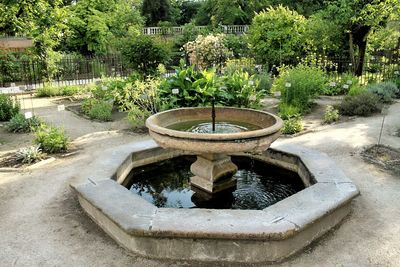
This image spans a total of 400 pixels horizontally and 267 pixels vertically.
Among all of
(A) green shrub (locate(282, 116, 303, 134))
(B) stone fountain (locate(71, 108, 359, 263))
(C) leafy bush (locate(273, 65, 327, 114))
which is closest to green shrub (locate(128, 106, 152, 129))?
(B) stone fountain (locate(71, 108, 359, 263))

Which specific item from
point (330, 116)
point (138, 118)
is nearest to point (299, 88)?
point (330, 116)

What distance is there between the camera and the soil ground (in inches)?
128

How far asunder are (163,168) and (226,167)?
1.34m

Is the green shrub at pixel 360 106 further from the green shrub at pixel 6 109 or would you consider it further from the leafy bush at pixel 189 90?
the green shrub at pixel 6 109

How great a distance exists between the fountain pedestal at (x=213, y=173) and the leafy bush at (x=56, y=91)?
8.40m

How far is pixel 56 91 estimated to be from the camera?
12.2 metres

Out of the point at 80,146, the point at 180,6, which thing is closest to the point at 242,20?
the point at 180,6

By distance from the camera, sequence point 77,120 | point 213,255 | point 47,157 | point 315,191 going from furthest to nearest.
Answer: point 77,120 → point 47,157 → point 315,191 → point 213,255

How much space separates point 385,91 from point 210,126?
24.6 ft

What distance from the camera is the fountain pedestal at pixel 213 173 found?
4.57m

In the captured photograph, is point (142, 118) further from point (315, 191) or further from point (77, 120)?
point (315, 191)

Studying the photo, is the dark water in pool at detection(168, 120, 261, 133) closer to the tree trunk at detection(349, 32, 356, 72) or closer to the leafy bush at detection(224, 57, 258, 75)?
the leafy bush at detection(224, 57, 258, 75)

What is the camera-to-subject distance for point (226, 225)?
3244 mm

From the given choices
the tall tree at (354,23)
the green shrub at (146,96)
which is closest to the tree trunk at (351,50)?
the tall tree at (354,23)
